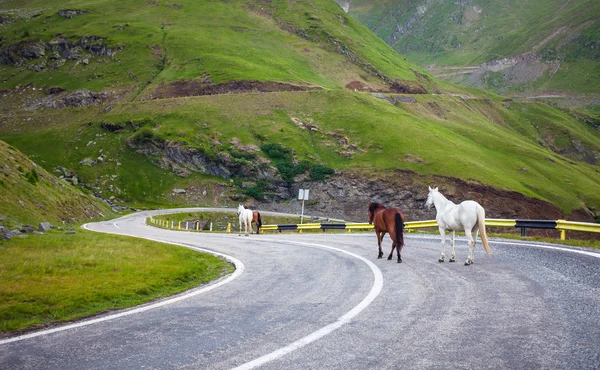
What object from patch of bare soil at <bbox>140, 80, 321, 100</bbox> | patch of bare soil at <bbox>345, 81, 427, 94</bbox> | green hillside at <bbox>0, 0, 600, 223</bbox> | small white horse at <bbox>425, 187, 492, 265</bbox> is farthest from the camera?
patch of bare soil at <bbox>345, 81, 427, 94</bbox>

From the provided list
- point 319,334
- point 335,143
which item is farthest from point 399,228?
point 335,143

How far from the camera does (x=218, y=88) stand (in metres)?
149

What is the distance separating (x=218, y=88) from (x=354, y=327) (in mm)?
149510

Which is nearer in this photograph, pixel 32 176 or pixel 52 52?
pixel 32 176

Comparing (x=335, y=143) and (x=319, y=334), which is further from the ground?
(x=335, y=143)

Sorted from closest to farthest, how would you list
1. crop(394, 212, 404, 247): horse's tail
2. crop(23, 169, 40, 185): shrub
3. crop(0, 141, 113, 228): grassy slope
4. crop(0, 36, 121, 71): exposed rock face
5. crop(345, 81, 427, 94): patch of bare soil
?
crop(394, 212, 404, 247): horse's tail → crop(0, 141, 113, 228): grassy slope → crop(23, 169, 40, 185): shrub → crop(345, 81, 427, 94): patch of bare soil → crop(0, 36, 121, 71): exposed rock face

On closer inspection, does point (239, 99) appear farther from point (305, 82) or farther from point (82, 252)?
point (82, 252)

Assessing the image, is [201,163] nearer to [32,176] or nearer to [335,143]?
[335,143]

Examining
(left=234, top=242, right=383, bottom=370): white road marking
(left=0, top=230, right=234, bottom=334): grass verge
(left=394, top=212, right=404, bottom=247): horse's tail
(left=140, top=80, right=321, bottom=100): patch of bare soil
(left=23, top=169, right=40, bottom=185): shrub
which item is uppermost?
(left=140, top=80, right=321, bottom=100): patch of bare soil

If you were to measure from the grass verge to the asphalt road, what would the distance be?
1.19 m

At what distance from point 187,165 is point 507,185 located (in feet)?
258

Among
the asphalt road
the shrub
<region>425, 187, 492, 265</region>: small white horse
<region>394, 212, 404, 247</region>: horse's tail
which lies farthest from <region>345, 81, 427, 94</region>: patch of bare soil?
the asphalt road

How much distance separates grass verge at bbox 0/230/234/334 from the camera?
367 inches

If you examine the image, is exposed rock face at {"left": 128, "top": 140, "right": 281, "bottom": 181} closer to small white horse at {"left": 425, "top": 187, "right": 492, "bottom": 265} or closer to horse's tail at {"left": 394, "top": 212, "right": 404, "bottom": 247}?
small white horse at {"left": 425, "top": 187, "right": 492, "bottom": 265}
